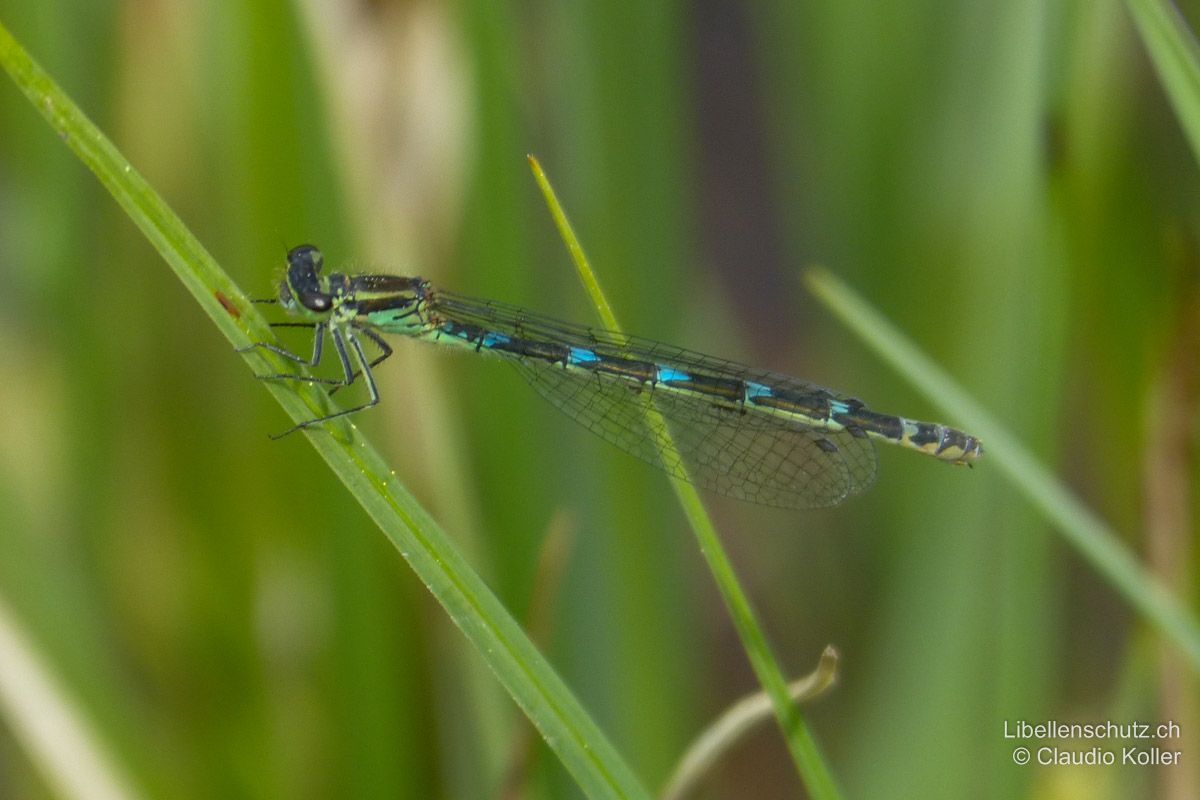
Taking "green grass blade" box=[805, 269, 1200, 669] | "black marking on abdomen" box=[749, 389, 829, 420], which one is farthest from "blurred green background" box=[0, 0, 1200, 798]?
"green grass blade" box=[805, 269, 1200, 669]

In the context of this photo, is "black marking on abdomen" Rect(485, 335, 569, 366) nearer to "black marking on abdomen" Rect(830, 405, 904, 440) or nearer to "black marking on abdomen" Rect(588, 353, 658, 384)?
"black marking on abdomen" Rect(588, 353, 658, 384)

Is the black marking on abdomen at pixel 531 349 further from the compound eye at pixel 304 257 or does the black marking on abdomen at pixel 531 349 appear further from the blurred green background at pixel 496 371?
the compound eye at pixel 304 257

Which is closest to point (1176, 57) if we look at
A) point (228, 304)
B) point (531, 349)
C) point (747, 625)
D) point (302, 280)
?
point (747, 625)

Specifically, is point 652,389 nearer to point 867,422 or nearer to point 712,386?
point 712,386

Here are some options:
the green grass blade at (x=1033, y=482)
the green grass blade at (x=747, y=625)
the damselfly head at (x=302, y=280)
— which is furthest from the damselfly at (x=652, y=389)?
the green grass blade at (x=747, y=625)

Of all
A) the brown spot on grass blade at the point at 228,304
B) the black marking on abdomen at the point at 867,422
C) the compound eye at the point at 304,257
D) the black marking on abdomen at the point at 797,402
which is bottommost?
the black marking on abdomen at the point at 867,422

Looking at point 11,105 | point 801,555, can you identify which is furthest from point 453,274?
point 801,555
